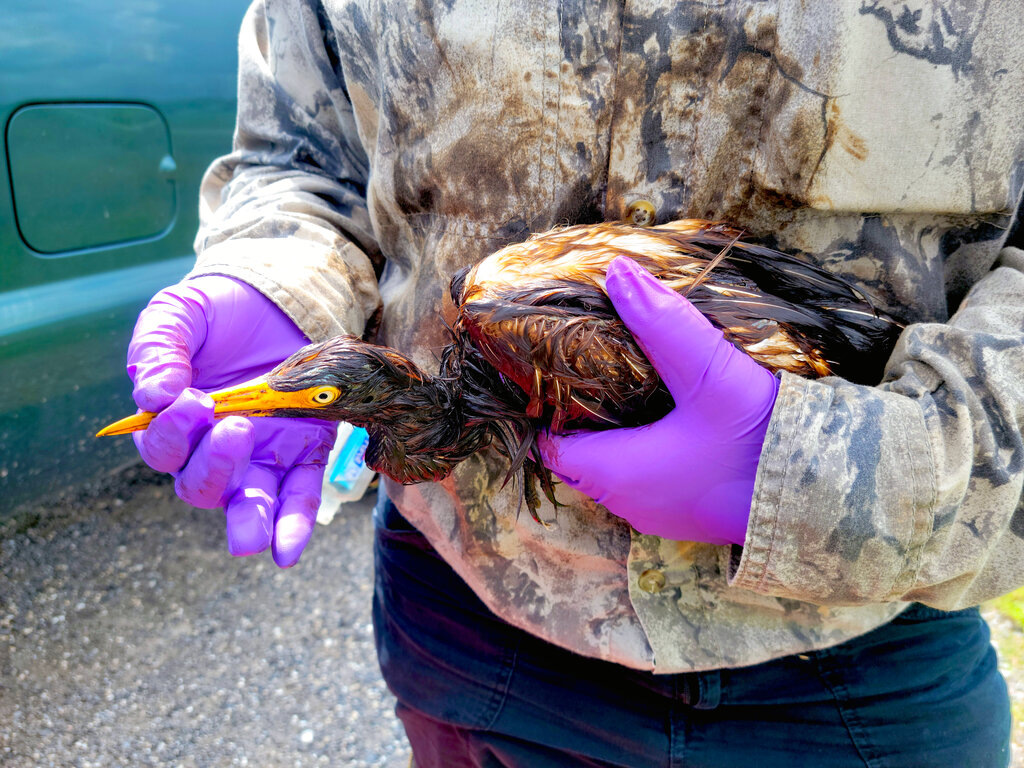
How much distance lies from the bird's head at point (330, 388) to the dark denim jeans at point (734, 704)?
0.49 meters

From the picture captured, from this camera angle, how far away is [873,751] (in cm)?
121

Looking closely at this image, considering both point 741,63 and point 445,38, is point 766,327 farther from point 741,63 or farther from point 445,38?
point 445,38

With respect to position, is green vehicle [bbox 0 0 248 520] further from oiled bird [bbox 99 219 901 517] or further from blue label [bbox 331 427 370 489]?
oiled bird [bbox 99 219 901 517]

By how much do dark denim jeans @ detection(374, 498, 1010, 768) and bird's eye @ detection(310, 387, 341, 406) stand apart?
539 mm

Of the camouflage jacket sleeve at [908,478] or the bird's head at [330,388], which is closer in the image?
the camouflage jacket sleeve at [908,478]

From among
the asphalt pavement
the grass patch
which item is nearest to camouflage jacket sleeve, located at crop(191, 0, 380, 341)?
the asphalt pavement

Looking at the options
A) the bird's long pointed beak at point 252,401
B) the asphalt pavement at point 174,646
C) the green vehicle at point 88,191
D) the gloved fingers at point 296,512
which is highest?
the bird's long pointed beak at point 252,401

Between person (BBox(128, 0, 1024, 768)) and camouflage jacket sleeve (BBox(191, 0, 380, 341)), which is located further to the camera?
camouflage jacket sleeve (BBox(191, 0, 380, 341))

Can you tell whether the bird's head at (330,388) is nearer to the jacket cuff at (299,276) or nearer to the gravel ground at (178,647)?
the jacket cuff at (299,276)

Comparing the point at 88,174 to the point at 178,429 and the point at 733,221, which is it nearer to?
the point at 178,429

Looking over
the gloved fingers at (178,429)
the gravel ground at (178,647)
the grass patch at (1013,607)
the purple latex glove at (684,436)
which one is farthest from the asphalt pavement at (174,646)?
the grass patch at (1013,607)

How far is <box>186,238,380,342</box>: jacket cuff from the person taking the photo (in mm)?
1305

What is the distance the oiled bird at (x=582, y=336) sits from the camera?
42.6 inches

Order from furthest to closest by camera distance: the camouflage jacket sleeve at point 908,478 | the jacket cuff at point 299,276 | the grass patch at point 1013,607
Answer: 1. the grass patch at point 1013,607
2. the jacket cuff at point 299,276
3. the camouflage jacket sleeve at point 908,478
